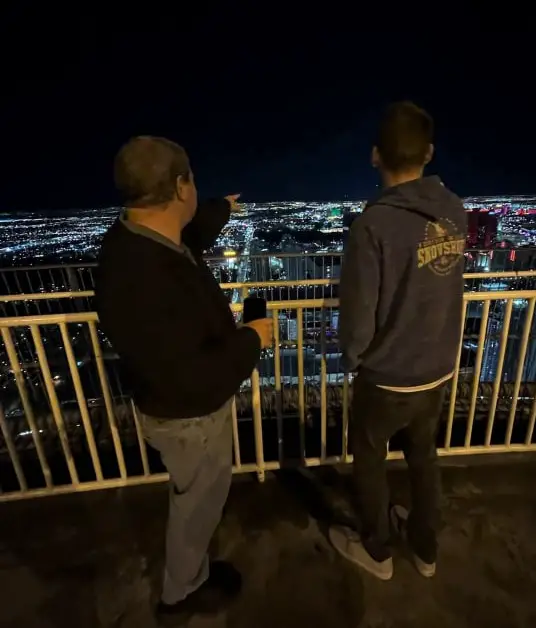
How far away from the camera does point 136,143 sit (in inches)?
38.3

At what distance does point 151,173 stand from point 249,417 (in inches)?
124

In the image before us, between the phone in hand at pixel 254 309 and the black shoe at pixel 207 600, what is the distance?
1.26m

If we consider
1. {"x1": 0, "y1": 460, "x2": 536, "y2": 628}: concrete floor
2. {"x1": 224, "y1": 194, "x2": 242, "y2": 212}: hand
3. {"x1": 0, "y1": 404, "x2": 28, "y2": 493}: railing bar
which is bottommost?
{"x1": 0, "y1": 460, "x2": 536, "y2": 628}: concrete floor

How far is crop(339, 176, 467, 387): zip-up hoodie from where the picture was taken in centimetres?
113

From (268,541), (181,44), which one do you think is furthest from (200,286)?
(181,44)

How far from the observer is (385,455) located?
1.54 meters

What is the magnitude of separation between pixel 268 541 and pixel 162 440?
3.79ft

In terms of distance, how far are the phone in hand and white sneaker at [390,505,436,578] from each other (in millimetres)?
1378

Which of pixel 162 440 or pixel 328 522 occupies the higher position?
pixel 162 440

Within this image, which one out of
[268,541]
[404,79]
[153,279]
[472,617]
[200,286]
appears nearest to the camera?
[153,279]

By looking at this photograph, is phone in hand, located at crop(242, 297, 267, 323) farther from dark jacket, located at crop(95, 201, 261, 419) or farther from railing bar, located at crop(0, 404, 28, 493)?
railing bar, located at crop(0, 404, 28, 493)

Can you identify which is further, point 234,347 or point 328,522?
point 328,522

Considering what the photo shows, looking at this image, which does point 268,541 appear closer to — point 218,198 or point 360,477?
point 360,477

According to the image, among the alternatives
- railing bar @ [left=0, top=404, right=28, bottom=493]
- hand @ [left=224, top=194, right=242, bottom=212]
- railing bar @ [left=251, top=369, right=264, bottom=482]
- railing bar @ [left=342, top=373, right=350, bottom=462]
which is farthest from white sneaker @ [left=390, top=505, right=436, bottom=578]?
railing bar @ [left=0, top=404, right=28, bottom=493]
